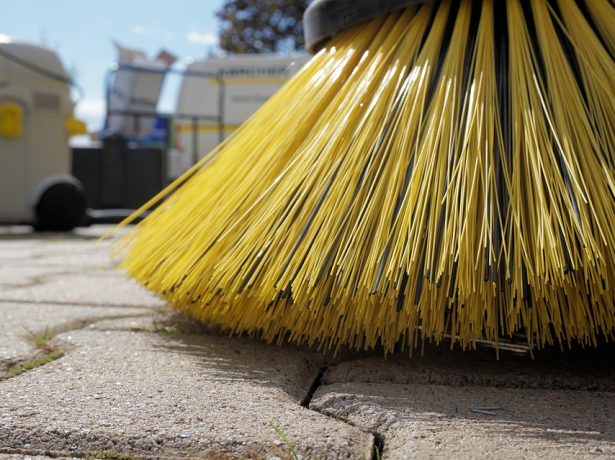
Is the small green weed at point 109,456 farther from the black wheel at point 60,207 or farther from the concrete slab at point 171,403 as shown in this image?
the black wheel at point 60,207

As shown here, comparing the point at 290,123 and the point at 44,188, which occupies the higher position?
the point at 290,123

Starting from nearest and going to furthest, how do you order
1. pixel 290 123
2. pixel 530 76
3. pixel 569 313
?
pixel 569 313, pixel 530 76, pixel 290 123

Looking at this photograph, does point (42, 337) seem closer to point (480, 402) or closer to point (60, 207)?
point (480, 402)

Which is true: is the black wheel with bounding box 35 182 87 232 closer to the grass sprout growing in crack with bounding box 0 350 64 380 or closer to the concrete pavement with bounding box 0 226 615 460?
the concrete pavement with bounding box 0 226 615 460

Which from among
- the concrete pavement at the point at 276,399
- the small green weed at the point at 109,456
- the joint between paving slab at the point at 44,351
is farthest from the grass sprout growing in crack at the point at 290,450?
the joint between paving slab at the point at 44,351

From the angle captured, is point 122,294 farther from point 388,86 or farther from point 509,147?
point 509,147

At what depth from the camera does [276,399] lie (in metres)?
0.67

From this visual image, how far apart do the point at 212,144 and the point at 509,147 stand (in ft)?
20.4

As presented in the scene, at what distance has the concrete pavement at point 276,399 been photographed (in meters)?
0.56

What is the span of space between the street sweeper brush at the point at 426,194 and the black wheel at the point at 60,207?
2.65 metres

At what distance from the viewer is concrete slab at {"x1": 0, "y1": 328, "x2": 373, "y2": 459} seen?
22.1 inches

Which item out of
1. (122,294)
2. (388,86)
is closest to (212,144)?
(122,294)

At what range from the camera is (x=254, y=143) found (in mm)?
1001

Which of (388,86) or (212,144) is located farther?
(212,144)
